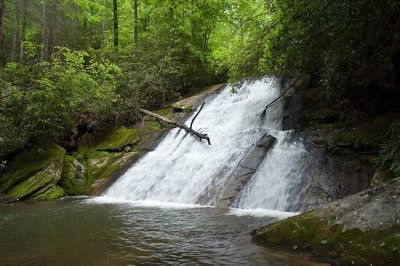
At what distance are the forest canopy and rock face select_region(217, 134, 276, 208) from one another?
7.51 ft

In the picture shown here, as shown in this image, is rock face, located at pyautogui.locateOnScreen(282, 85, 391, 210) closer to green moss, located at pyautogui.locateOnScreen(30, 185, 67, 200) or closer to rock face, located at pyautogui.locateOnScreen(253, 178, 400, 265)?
rock face, located at pyautogui.locateOnScreen(253, 178, 400, 265)

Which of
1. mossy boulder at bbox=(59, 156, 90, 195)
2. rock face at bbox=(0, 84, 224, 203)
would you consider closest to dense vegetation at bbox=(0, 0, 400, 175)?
rock face at bbox=(0, 84, 224, 203)

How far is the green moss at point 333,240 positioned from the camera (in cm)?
472

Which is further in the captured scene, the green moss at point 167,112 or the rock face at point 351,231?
the green moss at point 167,112

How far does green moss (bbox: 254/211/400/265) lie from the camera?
15.5 feet

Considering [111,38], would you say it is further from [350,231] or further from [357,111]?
[350,231]

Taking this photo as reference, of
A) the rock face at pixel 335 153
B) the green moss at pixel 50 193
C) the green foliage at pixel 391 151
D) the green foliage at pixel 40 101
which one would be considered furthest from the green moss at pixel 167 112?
the green foliage at pixel 391 151

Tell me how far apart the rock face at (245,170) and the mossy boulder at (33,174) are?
20.2 feet

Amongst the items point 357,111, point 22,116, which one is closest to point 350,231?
point 357,111

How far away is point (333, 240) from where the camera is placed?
5.27 m

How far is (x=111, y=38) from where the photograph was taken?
79.7 ft

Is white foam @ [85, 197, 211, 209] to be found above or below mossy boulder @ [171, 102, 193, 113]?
below

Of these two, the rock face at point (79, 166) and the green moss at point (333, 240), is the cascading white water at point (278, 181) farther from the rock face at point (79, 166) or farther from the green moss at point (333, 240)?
the rock face at point (79, 166)

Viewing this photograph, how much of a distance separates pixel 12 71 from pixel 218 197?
Answer: 29.5ft
